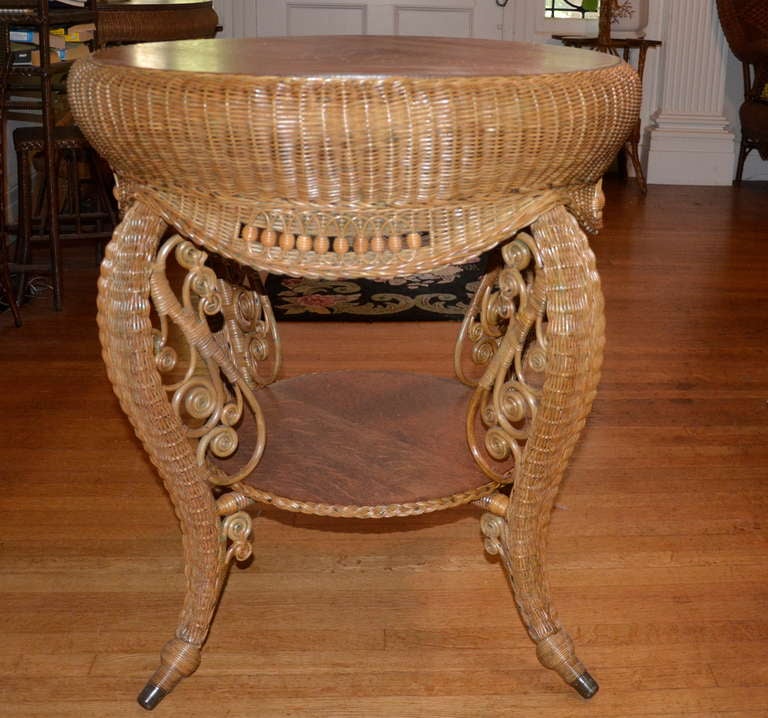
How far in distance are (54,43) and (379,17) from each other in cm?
258

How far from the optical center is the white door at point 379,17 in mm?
5711

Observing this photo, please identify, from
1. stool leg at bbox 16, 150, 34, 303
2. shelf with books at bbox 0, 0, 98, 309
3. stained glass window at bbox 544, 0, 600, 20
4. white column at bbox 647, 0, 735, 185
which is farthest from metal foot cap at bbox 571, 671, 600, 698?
stained glass window at bbox 544, 0, 600, 20

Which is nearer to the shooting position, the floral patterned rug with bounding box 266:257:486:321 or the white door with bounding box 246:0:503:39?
the floral patterned rug with bounding box 266:257:486:321

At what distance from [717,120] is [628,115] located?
452 centimetres

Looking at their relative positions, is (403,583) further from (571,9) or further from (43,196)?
(571,9)

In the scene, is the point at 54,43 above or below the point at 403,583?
above

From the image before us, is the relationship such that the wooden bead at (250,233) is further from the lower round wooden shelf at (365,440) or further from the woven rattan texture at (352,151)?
the lower round wooden shelf at (365,440)

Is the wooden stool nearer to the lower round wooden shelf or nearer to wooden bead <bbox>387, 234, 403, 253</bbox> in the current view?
the lower round wooden shelf

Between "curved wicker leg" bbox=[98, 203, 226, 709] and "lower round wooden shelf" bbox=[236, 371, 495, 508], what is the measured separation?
103 millimetres

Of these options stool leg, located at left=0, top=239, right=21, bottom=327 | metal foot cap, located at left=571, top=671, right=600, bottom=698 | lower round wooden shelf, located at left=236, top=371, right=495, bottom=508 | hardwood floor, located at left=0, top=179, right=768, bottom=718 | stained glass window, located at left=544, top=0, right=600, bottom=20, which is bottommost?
hardwood floor, located at left=0, top=179, right=768, bottom=718

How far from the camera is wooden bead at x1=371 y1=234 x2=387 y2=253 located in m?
1.16

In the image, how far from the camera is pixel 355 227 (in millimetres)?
1164

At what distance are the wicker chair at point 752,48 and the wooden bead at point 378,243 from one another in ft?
14.0

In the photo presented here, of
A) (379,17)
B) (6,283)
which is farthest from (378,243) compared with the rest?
(379,17)
